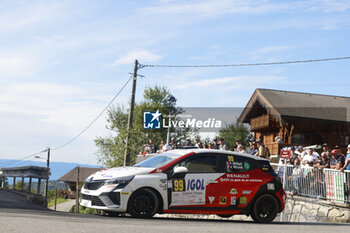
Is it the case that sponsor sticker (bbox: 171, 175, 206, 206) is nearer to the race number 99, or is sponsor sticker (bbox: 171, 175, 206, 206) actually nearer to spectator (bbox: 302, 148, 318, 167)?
the race number 99

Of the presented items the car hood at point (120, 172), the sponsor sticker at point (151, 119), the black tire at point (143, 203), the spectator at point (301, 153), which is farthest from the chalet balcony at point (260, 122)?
the black tire at point (143, 203)

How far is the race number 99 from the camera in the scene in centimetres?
1065

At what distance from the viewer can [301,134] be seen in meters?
35.6

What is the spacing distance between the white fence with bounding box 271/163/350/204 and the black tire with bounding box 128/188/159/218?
22.4 feet

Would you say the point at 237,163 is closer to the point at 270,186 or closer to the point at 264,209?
the point at 270,186

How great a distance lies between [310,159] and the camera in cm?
1645

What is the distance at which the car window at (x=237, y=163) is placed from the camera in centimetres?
1144

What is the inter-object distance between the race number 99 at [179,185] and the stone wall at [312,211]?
5.17m

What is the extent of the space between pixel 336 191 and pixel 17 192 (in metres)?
13.6

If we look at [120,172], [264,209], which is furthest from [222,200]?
[120,172]

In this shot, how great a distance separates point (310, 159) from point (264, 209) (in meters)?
5.46

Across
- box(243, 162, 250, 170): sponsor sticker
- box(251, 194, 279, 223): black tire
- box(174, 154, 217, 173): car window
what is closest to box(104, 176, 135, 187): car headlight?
box(174, 154, 217, 173): car window

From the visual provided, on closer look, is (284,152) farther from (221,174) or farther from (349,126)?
(349,126)

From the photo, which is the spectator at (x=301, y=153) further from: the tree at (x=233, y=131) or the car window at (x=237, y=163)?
the tree at (x=233, y=131)
